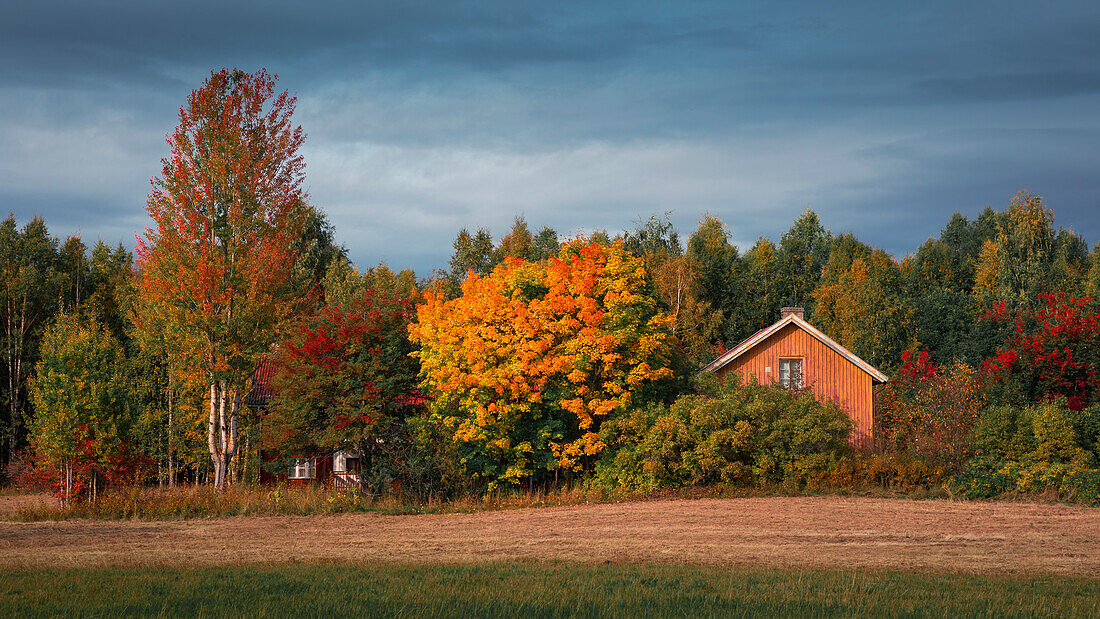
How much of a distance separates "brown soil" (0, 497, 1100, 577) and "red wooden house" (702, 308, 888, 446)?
27.5 feet

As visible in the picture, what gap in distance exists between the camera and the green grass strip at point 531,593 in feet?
35.3

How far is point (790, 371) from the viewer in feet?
117

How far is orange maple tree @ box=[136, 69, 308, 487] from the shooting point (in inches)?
1093

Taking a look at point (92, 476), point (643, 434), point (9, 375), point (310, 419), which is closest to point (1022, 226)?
point (643, 434)

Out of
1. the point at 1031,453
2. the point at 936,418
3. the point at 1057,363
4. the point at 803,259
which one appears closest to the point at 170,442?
the point at 936,418

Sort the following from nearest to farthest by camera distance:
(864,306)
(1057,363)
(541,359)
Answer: (541,359), (1057,363), (864,306)

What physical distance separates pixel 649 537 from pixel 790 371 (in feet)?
56.7

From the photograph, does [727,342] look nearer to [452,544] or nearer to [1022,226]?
[1022,226]

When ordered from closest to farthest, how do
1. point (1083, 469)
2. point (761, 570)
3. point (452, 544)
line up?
point (761, 570)
point (452, 544)
point (1083, 469)

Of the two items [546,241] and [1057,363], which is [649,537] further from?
[546,241]

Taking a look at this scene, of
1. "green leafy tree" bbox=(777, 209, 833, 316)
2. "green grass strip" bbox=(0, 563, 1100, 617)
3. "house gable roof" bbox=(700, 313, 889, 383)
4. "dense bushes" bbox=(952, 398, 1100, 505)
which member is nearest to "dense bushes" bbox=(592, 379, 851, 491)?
"dense bushes" bbox=(952, 398, 1100, 505)

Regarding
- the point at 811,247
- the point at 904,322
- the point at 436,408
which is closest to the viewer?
the point at 436,408

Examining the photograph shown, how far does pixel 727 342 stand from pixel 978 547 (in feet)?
146

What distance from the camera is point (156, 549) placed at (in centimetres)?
1823
